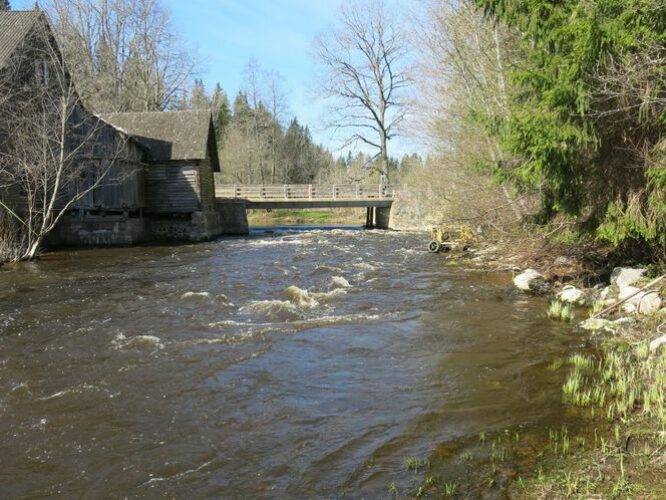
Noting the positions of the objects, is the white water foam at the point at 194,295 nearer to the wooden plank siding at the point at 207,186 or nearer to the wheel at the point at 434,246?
the wheel at the point at 434,246

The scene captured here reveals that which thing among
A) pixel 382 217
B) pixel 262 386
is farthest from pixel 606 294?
pixel 382 217

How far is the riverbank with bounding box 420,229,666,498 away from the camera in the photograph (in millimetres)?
3697

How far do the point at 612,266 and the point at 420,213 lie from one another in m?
23.2

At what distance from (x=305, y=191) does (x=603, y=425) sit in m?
32.6

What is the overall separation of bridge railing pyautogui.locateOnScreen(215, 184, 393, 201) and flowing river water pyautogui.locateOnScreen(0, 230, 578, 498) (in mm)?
24391

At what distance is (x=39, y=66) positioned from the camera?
834 inches

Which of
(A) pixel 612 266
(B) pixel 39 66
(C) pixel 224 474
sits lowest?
(C) pixel 224 474

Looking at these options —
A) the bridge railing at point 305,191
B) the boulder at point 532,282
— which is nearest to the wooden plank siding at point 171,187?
the bridge railing at point 305,191

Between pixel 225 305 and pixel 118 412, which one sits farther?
pixel 225 305

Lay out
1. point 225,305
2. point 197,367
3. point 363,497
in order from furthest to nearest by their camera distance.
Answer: point 225,305 → point 197,367 → point 363,497

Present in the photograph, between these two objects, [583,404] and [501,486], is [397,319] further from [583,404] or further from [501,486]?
[501,486]

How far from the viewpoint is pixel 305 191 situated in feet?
120

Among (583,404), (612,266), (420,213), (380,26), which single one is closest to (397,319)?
(583,404)

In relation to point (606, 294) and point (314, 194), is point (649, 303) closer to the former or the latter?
point (606, 294)
